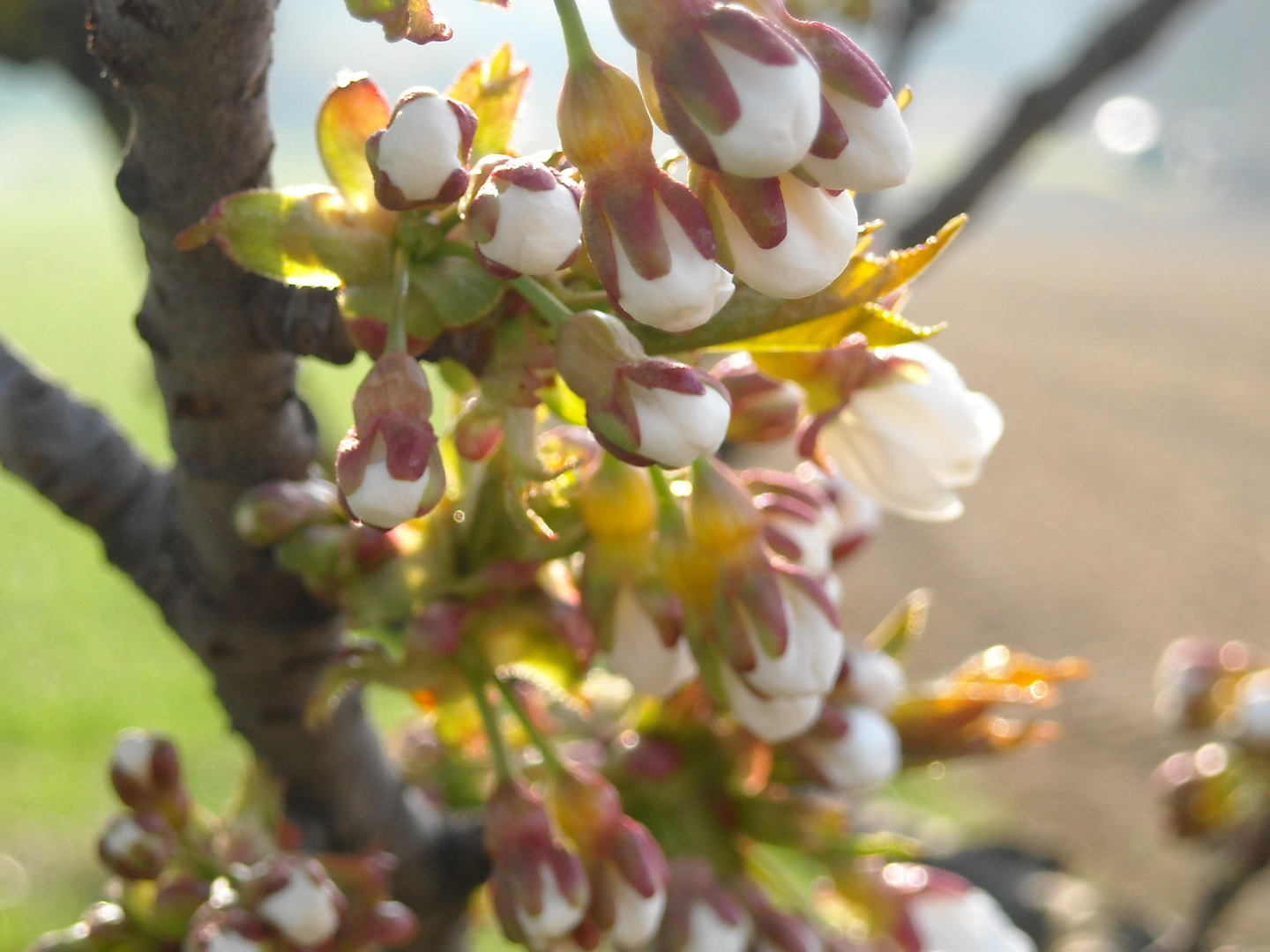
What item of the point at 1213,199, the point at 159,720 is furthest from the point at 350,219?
the point at 1213,199

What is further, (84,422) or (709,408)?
(84,422)

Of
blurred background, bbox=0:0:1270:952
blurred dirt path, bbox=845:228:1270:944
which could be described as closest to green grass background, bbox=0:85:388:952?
blurred background, bbox=0:0:1270:952

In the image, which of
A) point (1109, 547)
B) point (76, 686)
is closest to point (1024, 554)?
point (1109, 547)

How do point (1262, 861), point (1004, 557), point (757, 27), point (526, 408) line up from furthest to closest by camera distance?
point (1004, 557) < point (1262, 861) < point (526, 408) < point (757, 27)

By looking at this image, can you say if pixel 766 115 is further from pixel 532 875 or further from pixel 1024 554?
pixel 1024 554

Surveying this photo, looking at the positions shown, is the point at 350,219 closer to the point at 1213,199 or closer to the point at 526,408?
the point at 526,408

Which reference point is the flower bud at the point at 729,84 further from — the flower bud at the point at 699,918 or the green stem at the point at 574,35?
the flower bud at the point at 699,918
